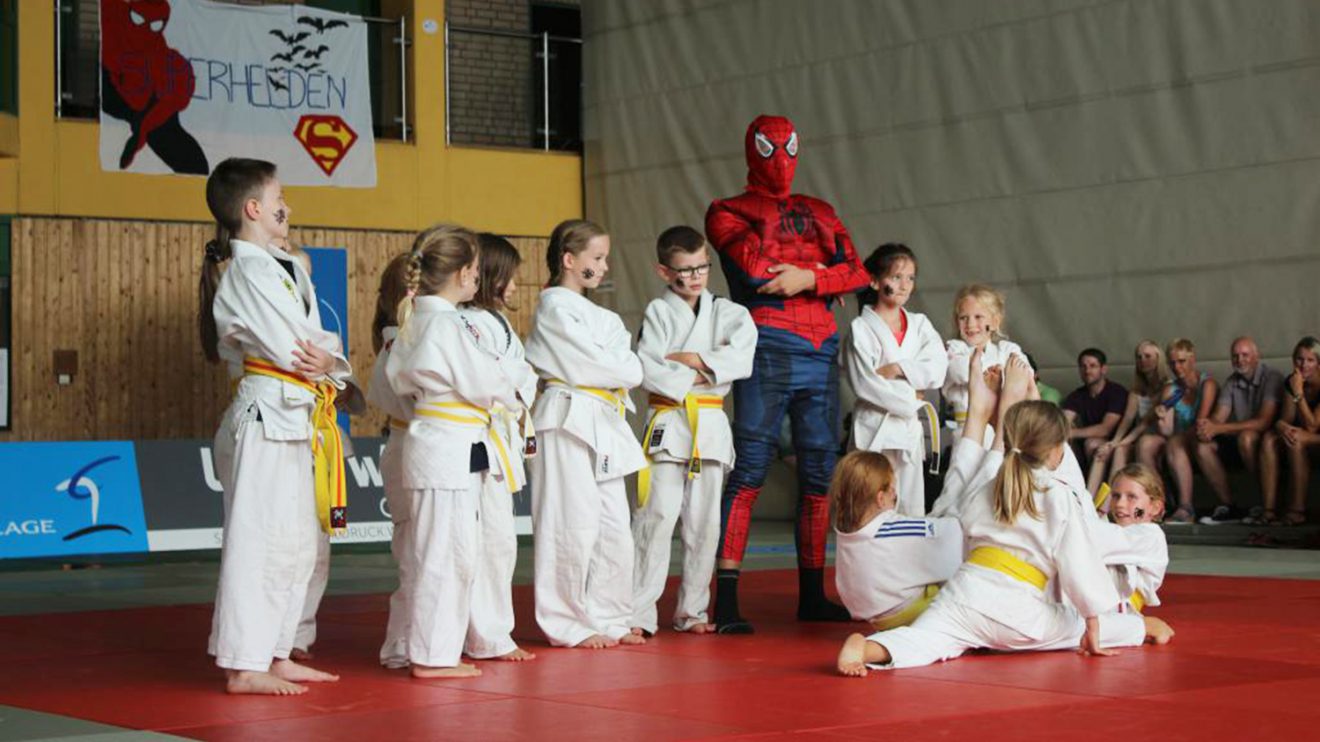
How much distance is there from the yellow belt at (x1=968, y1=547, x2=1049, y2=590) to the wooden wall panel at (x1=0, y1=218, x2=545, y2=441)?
34.0 ft

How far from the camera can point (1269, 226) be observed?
437 inches

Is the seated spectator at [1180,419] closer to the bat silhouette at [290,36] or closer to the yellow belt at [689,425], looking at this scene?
the yellow belt at [689,425]

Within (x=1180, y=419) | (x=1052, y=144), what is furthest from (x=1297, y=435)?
(x=1052, y=144)

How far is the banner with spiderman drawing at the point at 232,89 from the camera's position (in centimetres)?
1349

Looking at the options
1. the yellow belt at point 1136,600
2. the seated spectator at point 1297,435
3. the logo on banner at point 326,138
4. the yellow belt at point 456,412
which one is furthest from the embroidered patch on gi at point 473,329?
the logo on banner at point 326,138

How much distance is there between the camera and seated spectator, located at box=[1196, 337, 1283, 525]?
35.2ft

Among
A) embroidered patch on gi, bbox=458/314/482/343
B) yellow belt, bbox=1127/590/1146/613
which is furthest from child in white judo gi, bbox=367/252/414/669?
yellow belt, bbox=1127/590/1146/613

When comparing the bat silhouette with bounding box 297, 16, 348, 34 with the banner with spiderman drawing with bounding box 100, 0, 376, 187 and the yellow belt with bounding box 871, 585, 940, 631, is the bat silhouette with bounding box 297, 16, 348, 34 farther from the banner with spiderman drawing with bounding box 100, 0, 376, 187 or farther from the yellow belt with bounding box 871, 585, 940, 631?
the yellow belt with bounding box 871, 585, 940, 631

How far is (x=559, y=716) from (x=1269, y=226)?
832 centimetres

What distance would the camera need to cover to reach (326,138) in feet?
47.2

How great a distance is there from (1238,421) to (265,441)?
7830 mm

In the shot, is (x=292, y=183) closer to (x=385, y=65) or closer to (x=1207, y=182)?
(x=385, y=65)

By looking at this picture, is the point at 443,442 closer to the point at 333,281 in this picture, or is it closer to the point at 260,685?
the point at 260,685

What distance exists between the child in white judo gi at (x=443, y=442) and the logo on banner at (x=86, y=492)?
5951 mm
